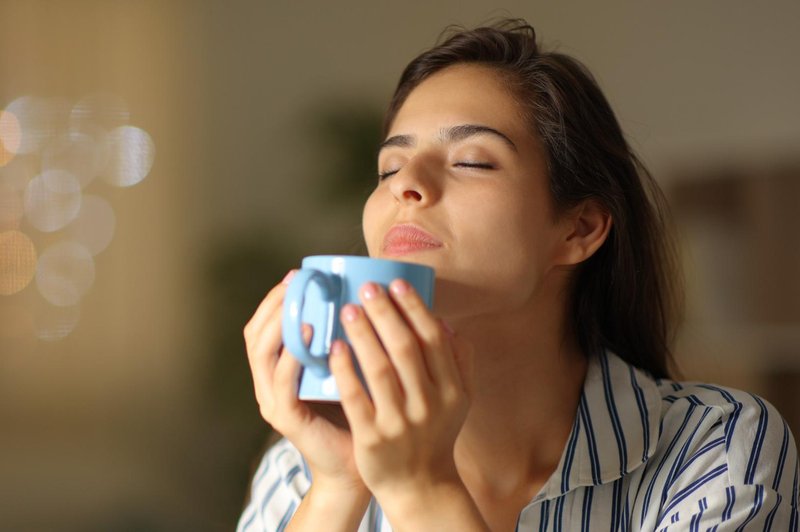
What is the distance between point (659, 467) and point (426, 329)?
542 mm

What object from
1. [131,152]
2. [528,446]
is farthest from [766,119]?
[131,152]

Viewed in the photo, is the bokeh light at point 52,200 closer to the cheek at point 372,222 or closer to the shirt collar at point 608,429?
the cheek at point 372,222

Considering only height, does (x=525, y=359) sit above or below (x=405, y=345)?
below

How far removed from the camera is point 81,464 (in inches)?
109

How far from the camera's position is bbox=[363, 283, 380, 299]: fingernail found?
0.77 metres

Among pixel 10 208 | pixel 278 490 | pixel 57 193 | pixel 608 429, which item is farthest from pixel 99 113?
pixel 608 429

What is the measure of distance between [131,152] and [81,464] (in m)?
0.98

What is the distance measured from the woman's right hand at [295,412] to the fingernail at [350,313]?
38 millimetres

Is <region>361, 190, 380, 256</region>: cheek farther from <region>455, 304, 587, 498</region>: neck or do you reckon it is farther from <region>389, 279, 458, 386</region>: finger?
<region>389, 279, 458, 386</region>: finger

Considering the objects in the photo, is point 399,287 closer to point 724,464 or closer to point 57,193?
point 724,464

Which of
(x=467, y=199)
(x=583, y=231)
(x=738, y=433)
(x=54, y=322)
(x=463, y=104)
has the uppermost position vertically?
(x=463, y=104)

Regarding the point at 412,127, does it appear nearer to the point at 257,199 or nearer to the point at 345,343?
the point at 345,343

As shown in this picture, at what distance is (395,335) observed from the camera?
767 millimetres

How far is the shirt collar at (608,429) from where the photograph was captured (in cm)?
116
